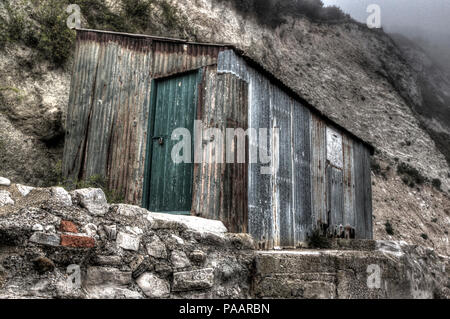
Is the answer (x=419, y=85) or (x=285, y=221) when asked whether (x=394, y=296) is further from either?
(x=419, y=85)

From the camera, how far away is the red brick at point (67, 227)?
124 inches

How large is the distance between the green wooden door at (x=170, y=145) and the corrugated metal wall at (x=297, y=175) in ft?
3.34

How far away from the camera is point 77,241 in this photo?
3.19 m

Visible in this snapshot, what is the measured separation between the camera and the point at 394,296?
4812mm

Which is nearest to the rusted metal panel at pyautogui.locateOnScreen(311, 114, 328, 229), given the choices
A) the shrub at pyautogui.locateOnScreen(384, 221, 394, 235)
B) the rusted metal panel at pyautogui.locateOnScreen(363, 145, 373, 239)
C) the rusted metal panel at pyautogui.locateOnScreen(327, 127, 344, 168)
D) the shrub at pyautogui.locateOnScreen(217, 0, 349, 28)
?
the rusted metal panel at pyautogui.locateOnScreen(327, 127, 344, 168)

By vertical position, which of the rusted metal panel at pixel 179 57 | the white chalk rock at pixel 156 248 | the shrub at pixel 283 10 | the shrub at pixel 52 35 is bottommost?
the white chalk rock at pixel 156 248

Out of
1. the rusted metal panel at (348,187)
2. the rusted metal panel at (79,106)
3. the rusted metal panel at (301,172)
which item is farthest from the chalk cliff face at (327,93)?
the rusted metal panel at (348,187)

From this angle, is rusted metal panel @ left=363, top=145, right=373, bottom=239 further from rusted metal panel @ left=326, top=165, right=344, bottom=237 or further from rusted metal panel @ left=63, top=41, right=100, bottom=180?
rusted metal panel @ left=63, top=41, right=100, bottom=180

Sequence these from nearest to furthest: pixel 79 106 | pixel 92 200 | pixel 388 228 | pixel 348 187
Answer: pixel 92 200, pixel 79 106, pixel 348 187, pixel 388 228

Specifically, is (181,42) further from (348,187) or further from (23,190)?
(348,187)

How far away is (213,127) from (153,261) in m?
3.41

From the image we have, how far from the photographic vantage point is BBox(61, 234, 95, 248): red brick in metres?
3.12

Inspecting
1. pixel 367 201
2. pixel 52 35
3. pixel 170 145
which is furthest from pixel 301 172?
pixel 52 35

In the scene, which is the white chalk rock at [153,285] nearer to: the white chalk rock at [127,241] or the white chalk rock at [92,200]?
the white chalk rock at [127,241]
